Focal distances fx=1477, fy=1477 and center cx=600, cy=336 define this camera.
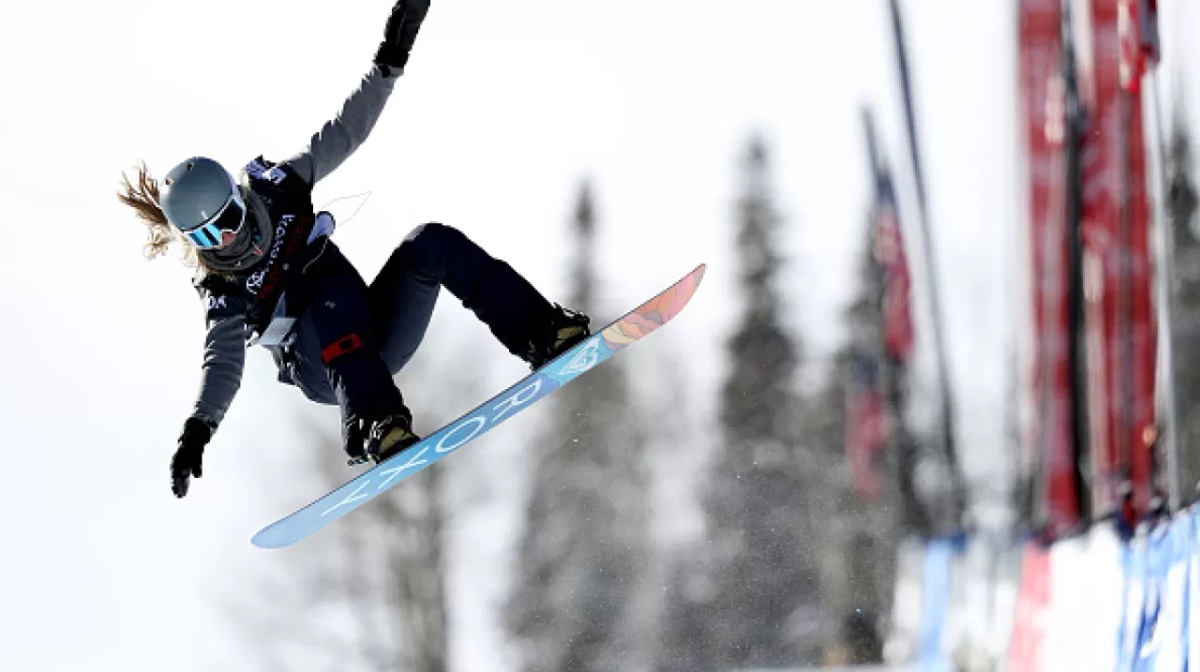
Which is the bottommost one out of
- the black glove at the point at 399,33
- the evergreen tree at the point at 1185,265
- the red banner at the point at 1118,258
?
the evergreen tree at the point at 1185,265

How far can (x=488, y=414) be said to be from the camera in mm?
5719

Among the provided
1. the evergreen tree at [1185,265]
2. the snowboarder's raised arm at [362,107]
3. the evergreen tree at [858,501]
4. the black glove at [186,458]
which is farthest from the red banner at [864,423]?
the black glove at [186,458]

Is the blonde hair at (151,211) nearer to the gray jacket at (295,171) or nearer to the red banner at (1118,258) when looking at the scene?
the gray jacket at (295,171)

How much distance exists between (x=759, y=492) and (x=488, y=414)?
52.5 feet

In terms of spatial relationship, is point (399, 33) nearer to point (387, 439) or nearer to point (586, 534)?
point (387, 439)

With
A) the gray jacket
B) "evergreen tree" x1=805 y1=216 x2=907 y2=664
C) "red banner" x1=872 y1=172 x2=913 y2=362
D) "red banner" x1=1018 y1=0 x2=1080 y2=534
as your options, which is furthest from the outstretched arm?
"red banner" x1=872 y1=172 x2=913 y2=362

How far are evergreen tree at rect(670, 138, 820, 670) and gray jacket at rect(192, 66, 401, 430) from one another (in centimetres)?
Answer: 1209

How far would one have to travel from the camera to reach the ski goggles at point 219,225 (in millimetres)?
5215

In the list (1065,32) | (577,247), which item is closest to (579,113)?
(577,247)

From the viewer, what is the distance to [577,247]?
75.6 ft

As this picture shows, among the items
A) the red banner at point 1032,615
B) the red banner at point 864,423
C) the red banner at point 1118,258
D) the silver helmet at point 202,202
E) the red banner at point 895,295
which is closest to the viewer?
the silver helmet at point 202,202

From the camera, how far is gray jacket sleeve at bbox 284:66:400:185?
556cm

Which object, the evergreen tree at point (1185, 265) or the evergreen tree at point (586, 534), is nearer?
the evergreen tree at point (1185, 265)

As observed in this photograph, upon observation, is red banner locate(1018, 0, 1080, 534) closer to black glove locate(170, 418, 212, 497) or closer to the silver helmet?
black glove locate(170, 418, 212, 497)
